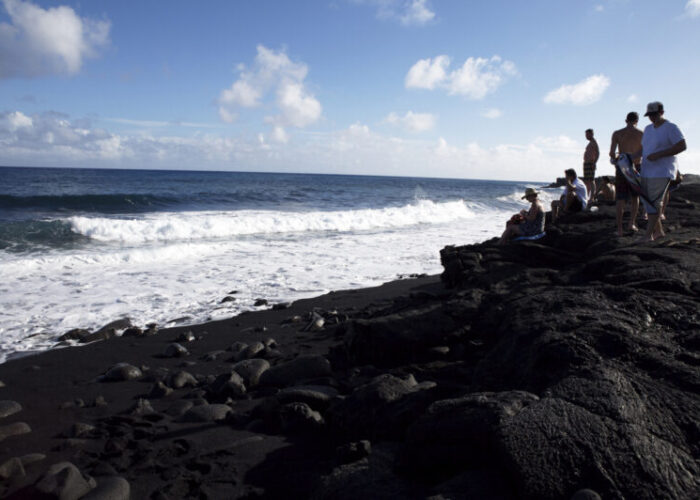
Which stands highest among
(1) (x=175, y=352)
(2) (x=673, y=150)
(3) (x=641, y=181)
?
(2) (x=673, y=150)

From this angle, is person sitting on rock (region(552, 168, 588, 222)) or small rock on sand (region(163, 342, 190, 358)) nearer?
small rock on sand (region(163, 342, 190, 358))

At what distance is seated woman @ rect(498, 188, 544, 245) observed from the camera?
300 inches

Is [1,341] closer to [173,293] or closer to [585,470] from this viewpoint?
[173,293]

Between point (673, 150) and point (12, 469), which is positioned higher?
point (673, 150)

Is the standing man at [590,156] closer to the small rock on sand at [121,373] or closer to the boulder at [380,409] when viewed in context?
the boulder at [380,409]

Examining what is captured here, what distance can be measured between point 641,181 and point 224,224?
13145mm

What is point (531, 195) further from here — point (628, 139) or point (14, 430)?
point (14, 430)

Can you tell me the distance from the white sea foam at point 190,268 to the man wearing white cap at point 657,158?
4595 mm

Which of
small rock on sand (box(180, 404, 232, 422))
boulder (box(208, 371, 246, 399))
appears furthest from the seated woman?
small rock on sand (box(180, 404, 232, 422))

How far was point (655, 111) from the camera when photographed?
5902mm

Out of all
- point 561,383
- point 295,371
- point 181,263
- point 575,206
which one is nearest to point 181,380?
point 295,371

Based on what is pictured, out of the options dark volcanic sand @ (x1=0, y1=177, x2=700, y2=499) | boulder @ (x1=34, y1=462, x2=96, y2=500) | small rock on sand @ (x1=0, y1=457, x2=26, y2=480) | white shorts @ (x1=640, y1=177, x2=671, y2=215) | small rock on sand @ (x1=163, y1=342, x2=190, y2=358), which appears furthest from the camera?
white shorts @ (x1=640, y1=177, x2=671, y2=215)

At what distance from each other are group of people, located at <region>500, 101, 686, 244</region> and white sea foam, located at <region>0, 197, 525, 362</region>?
2903 mm

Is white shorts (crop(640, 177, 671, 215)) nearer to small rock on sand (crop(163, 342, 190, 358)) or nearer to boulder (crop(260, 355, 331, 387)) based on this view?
boulder (crop(260, 355, 331, 387))
